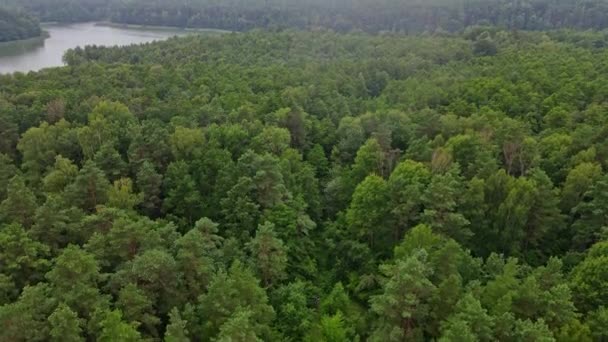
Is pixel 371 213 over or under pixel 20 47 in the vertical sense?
under

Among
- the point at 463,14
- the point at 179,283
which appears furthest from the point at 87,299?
the point at 463,14

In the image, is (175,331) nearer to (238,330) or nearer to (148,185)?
(238,330)

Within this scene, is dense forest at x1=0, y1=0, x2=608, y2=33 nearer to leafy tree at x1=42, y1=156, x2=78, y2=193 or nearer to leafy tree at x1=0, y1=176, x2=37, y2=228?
leafy tree at x1=42, y1=156, x2=78, y2=193

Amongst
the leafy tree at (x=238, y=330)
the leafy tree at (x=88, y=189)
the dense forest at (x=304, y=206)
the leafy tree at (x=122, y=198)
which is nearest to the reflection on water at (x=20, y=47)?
the dense forest at (x=304, y=206)

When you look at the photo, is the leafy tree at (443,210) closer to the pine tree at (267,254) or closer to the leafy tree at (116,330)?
the pine tree at (267,254)

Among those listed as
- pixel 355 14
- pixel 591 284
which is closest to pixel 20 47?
pixel 355 14

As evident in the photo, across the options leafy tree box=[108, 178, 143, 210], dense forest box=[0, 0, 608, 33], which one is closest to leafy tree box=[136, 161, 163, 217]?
leafy tree box=[108, 178, 143, 210]
